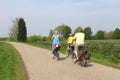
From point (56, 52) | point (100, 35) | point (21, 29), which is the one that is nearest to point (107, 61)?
point (56, 52)

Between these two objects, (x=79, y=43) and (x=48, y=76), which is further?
(x=79, y=43)

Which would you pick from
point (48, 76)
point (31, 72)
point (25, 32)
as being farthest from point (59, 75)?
point (25, 32)

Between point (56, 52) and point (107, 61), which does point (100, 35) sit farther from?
point (56, 52)

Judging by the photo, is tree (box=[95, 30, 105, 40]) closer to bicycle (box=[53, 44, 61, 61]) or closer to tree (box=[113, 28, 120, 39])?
tree (box=[113, 28, 120, 39])

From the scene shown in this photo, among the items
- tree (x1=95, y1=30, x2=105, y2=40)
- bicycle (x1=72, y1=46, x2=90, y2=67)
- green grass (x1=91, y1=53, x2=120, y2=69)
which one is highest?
tree (x1=95, y1=30, x2=105, y2=40)

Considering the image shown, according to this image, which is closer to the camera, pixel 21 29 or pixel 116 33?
pixel 21 29

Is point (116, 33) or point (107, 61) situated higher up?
point (116, 33)

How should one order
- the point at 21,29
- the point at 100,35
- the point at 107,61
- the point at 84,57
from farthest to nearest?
1. the point at 100,35
2. the point at 21,29
3. the point at 107,61
4. the point at 84,57

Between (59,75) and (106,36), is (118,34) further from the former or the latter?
(59,75)

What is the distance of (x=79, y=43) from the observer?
18.0 meters

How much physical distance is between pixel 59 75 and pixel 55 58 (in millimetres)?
7417

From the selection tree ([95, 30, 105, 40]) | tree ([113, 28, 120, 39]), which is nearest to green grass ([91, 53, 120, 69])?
tree ([113, 28, 120, 39])

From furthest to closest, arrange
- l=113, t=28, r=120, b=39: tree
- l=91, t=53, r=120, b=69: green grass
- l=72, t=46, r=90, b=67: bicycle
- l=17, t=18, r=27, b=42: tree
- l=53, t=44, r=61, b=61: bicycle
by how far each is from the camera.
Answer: l=113, t=28, r=120, b=39: tree, l=17, t=18, r=27, b=42: tree, l=53, t=44, r=61, b=61: bicycle, l=91, t=53, r=120, b=69: green grass, l=72, t=46, r=90, b=67: bicycle

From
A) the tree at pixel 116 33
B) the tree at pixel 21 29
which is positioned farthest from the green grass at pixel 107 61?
the tree at pixel 116 33
